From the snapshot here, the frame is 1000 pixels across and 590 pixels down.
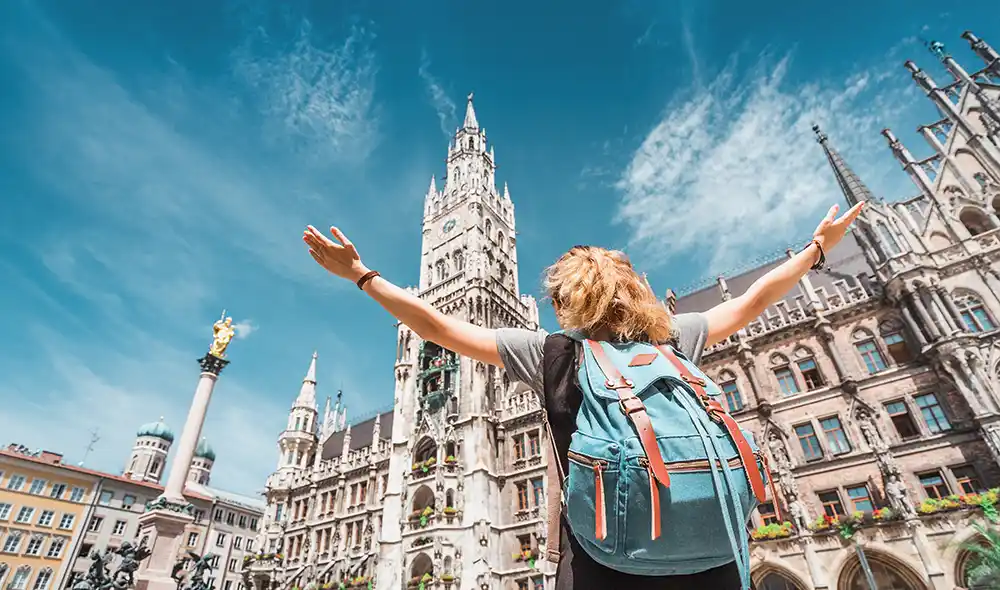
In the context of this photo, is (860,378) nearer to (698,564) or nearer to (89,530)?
(698,564)

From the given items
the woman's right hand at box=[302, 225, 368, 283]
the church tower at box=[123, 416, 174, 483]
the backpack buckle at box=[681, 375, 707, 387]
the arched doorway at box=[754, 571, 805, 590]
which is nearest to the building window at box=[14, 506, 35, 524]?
the church tower at box=[123, 416, 174, 483]

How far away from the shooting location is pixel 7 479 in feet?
135

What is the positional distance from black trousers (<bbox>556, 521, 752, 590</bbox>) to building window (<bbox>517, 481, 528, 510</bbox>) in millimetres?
27452

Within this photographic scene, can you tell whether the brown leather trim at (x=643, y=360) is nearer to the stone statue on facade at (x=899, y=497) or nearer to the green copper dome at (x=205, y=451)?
the stone statue on facade at (x=899, y=497)

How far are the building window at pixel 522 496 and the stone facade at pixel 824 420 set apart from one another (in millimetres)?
165

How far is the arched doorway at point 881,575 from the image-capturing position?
18.1 meters

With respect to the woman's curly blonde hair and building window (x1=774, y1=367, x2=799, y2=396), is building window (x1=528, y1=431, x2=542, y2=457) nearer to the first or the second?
building window (x1=774, y1=367, x2=799, y2=396)

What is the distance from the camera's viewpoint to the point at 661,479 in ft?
5.02

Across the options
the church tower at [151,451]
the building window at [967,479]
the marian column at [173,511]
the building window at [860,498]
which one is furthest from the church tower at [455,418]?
the church tower at [151,451]

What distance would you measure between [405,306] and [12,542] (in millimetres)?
56697

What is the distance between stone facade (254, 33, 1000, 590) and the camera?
19.1 meters

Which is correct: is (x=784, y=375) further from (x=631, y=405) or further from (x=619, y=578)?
(x=631, y=405)

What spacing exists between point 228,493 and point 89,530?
Answer: 99.2 feet

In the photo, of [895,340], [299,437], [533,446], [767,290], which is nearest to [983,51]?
[895,340]
